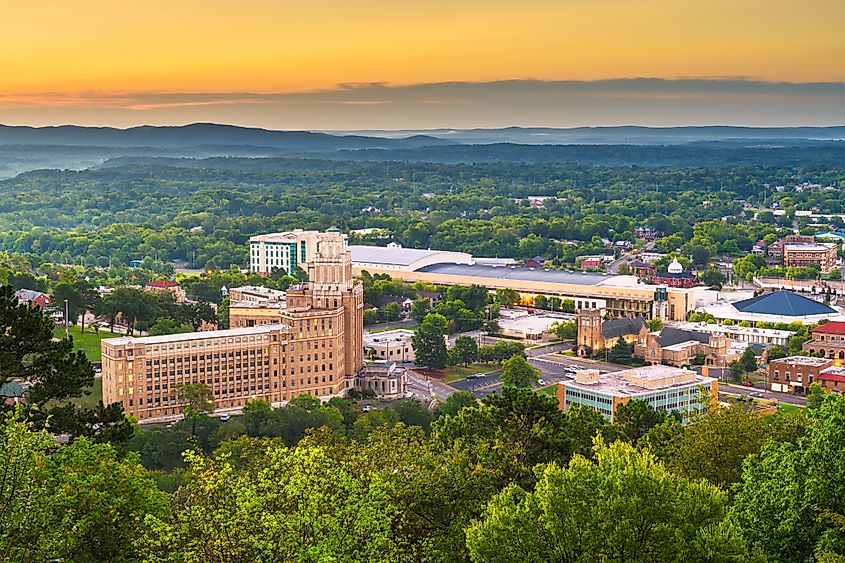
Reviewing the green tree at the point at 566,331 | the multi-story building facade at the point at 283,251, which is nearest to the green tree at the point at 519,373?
the green tree at the point at 566,331

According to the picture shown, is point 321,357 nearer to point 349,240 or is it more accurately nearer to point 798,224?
point 349,240

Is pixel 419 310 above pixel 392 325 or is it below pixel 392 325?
above

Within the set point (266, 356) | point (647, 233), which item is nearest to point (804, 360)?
point (266, 356)

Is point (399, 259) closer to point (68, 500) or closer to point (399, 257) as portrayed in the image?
point (399, 257)

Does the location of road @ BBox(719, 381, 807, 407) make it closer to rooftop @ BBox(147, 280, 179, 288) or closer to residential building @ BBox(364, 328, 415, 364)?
residential building @ BBox(364, 328, 415, 364)

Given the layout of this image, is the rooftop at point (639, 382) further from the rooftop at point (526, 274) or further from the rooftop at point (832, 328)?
the rooftop at point (526, 274)
